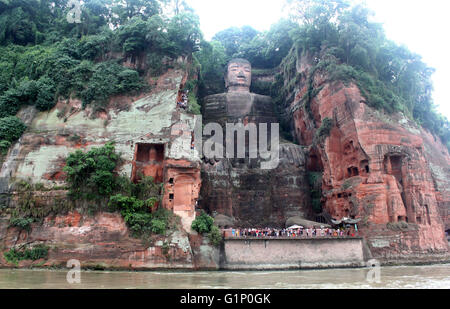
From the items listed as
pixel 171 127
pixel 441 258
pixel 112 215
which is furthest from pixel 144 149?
pixel 441 258

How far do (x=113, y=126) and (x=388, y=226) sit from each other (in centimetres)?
2014

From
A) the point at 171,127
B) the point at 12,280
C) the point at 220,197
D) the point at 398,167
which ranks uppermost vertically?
the point at 171,127

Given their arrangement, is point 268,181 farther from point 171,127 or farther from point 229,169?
point 171,127

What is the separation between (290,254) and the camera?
22.6m

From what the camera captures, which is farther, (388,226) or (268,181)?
(268,181)

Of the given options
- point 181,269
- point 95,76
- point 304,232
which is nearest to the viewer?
point 181,269

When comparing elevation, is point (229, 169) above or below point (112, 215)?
above

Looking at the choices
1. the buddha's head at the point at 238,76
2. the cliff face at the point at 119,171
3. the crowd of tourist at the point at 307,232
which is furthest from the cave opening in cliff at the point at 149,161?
the buddha's head at the point at 238,76

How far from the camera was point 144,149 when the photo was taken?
25672 mm

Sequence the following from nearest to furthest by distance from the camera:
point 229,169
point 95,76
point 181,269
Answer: point 181,269
point 95,76
point 229,169

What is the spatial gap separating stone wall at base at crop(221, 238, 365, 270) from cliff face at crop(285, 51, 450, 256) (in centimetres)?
266

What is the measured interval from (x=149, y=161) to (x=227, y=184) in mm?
6872

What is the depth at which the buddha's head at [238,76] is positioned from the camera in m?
41.3

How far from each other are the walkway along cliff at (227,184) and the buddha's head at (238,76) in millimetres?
10019
